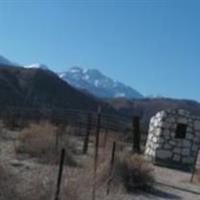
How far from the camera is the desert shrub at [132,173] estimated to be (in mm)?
17547

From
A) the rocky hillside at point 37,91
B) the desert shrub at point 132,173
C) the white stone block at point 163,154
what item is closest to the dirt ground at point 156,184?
the desert shrub at point 132,173

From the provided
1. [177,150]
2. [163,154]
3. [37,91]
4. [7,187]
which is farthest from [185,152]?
[37,91]

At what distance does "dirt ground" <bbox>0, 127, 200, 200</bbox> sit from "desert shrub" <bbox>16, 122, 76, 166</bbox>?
1.19ft

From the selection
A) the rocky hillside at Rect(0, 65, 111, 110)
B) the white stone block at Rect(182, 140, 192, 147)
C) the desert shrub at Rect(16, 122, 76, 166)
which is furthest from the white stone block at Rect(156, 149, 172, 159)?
the rocky hillside at Rect(0, 65, 111, 110)

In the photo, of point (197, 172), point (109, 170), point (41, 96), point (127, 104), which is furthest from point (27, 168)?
point (127, 104)

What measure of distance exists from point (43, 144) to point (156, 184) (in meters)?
4.08

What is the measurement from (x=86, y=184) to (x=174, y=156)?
15.4m

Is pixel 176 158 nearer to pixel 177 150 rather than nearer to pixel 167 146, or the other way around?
pixel 177 150

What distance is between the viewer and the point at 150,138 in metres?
29.5

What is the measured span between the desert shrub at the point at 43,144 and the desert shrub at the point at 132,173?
2.01m

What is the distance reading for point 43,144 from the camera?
21.6m

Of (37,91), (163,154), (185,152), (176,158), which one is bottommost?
(176,158)

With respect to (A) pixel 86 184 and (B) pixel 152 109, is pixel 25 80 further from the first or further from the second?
(A) pixel 86 184

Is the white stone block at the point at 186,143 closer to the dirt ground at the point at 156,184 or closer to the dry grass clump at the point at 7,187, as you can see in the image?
the dirt ground at the point at 156,184
